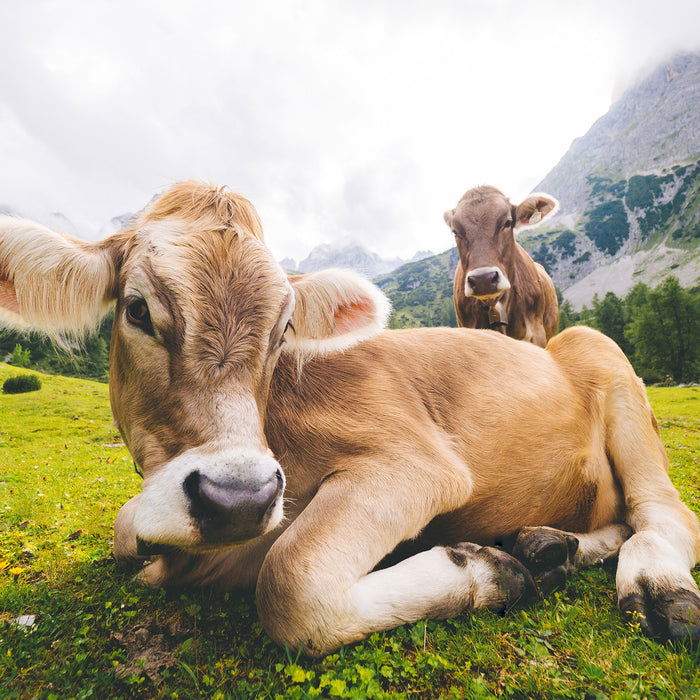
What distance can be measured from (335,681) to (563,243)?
20023 centimetres

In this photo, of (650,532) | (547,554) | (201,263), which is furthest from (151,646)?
(650,532)

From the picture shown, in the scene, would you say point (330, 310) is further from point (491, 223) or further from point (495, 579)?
point (491, 223)

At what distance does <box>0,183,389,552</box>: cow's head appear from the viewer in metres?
1.78

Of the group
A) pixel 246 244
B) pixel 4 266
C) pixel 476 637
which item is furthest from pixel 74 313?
pixel 476 637

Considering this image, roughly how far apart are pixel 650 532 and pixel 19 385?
3226cm

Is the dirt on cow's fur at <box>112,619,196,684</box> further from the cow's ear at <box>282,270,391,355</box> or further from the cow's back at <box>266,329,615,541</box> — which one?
the cow's ear at <box>282,270,391,355</box>

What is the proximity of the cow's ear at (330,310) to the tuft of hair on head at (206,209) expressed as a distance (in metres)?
0.53

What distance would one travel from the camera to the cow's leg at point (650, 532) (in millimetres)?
2184

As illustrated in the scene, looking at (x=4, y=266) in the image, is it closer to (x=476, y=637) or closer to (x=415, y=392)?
(x=415, y=392)

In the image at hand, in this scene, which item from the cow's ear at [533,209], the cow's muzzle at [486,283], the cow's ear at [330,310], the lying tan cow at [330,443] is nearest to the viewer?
the lying tan cow at [330,443]

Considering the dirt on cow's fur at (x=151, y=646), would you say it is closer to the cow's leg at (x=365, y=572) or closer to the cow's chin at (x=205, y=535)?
the cow's leg at (x=365, y=572)

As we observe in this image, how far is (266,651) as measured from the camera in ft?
6.98

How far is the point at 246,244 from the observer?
8.13 feet

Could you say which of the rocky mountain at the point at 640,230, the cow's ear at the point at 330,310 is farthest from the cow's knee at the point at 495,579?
the rocky mountain at the point at 640,230
